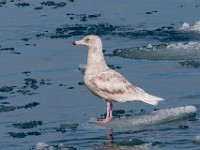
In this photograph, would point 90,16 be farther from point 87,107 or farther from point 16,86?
point 87,107

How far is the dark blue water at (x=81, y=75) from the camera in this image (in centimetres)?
1427

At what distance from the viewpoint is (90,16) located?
2511 centimetres

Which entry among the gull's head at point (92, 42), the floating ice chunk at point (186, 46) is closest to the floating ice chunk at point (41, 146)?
the gull's head at point (92, 42)

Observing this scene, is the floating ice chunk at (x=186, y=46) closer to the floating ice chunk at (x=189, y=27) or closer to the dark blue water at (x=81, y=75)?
the dark blue water at (x=81, y=75)

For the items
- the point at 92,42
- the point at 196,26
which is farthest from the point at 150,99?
the point at 196,26

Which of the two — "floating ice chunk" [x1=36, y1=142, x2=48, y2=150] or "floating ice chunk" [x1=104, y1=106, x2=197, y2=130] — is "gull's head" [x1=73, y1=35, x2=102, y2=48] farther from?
"floating ice chunk" [x1=36, y1=142, x2=48, y2=150]

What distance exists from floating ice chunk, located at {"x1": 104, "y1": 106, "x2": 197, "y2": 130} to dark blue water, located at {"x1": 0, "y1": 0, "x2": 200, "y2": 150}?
0.02 metres

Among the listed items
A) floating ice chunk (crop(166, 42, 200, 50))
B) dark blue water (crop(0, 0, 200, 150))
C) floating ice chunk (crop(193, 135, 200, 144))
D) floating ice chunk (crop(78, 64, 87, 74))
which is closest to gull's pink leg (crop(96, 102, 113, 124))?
dark blue water (crop(0, 0, 200, 150))

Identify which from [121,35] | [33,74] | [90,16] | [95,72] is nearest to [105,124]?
[95,72]

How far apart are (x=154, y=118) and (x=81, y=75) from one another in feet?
13.0

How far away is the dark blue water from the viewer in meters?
14.3

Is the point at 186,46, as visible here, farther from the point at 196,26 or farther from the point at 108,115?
the point at 108,115

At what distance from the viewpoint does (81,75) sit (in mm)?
18641

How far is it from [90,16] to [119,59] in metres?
5.28
